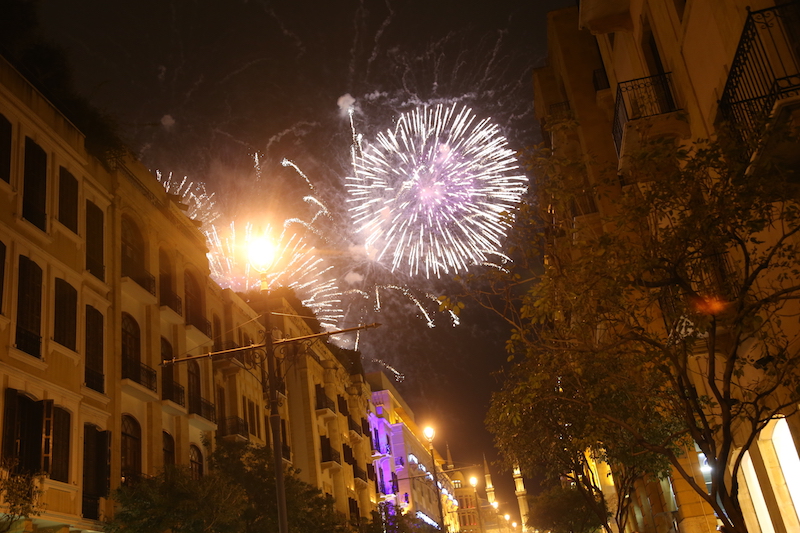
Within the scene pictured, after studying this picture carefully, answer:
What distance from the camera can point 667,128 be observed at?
16.6m

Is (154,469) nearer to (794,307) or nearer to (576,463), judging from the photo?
(576,463)

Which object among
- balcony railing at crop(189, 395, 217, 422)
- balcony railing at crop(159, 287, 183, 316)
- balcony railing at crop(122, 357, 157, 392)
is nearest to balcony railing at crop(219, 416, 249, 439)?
balcony railing at crop(189, 395, 217, 422)

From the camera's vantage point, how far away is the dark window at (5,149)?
61.9ft

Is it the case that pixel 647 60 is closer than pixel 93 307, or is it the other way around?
pixel 647 60

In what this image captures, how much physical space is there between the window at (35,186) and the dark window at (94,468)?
569 centimetres

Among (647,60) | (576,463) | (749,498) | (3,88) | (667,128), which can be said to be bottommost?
(749,498)

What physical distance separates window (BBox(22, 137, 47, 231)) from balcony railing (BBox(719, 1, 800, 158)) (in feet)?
53.9

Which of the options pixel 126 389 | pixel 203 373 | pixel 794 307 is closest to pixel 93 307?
pixel 126 389

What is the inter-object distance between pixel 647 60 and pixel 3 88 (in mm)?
16220

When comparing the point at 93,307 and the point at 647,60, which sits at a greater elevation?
the point at 647,60

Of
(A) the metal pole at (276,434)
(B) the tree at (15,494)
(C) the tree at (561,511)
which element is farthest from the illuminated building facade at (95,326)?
(C) the tree at (561,511)

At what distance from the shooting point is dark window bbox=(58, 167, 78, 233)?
2128cm

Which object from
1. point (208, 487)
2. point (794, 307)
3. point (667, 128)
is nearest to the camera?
point (794, 307)

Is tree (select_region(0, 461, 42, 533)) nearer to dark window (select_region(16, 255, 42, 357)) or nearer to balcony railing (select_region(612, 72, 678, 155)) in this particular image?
dark window (select_region(16, 255, 42, 357))
